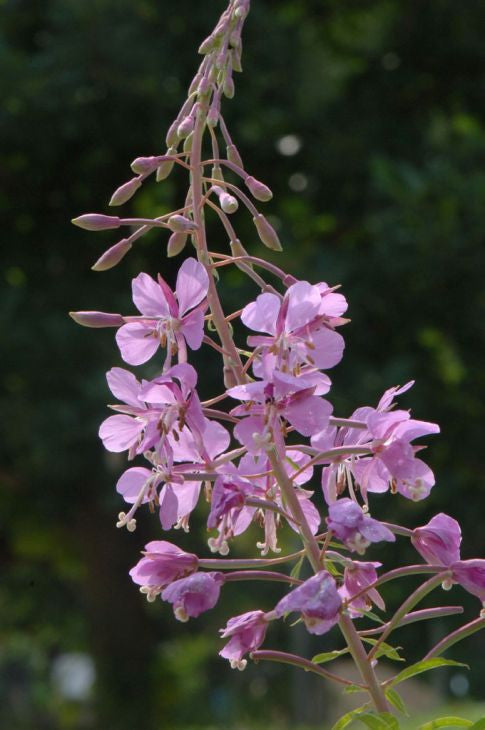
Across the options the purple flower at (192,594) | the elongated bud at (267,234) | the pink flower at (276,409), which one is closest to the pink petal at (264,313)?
the pink flower at (276,409)

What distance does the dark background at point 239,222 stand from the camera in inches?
323

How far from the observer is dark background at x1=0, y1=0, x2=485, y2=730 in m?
8.20

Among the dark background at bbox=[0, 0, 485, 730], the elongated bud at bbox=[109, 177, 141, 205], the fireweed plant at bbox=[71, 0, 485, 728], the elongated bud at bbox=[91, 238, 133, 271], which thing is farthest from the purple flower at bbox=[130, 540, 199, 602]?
the dark background at bbox=[0, 0, 485, 730]

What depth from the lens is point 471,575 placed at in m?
1.51

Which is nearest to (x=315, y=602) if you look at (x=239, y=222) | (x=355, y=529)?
(x=355, y=529)

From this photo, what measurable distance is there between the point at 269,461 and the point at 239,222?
808 centimetres

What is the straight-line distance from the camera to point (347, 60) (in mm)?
10469

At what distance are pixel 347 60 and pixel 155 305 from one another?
30.7ft

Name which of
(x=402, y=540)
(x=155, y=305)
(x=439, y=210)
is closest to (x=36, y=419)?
(x=402, y=540)

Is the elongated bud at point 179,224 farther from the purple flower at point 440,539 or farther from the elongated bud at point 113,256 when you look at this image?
the purple flower at point 440,539

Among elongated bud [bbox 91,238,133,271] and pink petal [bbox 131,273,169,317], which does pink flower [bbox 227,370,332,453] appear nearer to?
pink petal [bbox 131,273,169,317]

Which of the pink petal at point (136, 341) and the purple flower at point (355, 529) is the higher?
the pink petal at point (136, 341)

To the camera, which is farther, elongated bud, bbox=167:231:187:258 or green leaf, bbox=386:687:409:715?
elongated bud, bbox=167:231:187:258

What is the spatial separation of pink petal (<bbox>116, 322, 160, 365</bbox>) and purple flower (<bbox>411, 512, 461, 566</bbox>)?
48cm
